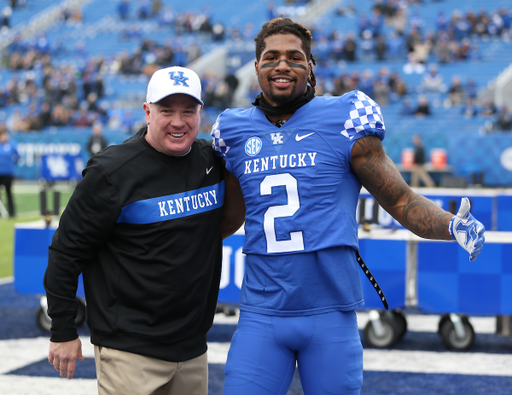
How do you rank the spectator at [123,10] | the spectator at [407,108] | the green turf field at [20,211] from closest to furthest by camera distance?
the green turf field at [20,211] < the spectator at [407,108] < the spectator at [123,10]

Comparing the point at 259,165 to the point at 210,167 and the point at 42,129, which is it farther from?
the point at 42,129

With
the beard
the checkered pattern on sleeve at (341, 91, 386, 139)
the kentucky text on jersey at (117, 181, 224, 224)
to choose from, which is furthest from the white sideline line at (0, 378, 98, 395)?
the checkered pattern on sleeve at (341, 91, 386, 139)

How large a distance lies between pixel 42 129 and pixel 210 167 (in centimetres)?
2390

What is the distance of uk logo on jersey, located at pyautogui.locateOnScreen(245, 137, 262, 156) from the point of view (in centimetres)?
287

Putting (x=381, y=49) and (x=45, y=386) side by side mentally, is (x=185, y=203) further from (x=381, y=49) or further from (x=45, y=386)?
(x=381, y=49)

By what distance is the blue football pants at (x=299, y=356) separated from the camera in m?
2.64

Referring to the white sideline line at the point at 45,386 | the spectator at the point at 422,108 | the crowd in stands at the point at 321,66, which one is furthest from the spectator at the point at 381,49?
the white sideline line at the point at 45,386

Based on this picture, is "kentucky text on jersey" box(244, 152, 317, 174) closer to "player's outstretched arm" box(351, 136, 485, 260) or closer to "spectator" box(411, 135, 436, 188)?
"player's outstretched arm" box(351, 136, 485, 260)

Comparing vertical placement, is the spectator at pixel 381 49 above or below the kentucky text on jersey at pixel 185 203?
above

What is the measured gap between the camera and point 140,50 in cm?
2992

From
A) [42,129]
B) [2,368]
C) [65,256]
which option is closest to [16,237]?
[2,368]

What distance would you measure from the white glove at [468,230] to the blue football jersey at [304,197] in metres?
0.43

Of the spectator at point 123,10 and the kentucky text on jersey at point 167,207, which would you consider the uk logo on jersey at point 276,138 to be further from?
the spectator at point 123,10

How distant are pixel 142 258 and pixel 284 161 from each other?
2.38 ft
